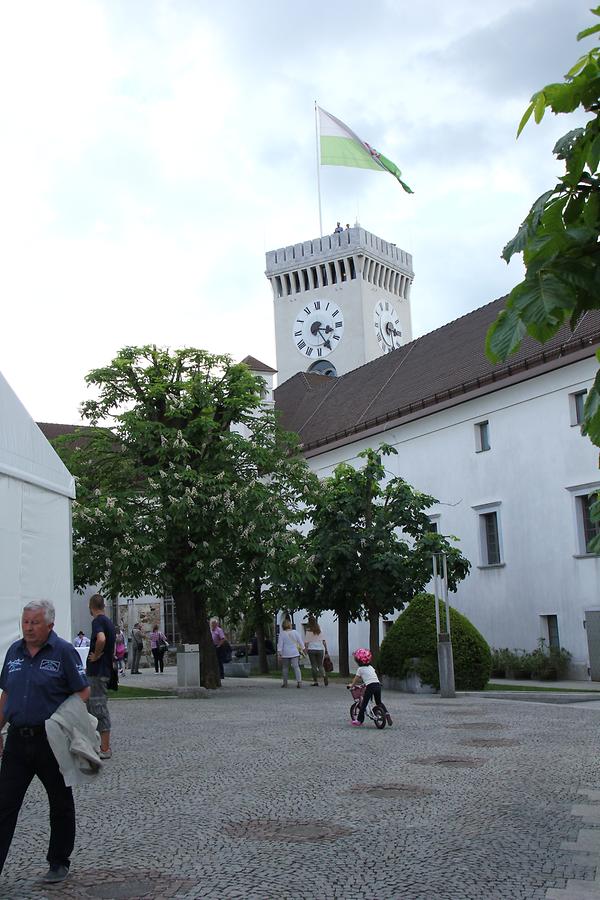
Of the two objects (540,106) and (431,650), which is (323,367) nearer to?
(431,650)

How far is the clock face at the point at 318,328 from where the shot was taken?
7738 centimetres

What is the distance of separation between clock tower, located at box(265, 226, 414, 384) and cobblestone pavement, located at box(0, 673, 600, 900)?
6211 centimetres

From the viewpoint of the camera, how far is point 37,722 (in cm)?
654

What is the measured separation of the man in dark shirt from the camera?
12.6 m

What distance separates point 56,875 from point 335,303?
74.2 meters

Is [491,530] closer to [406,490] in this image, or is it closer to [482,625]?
[482,625]

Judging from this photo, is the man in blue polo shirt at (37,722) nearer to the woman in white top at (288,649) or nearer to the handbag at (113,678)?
the handbag at (113,678)

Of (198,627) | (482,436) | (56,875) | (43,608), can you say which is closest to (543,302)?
(43,608)

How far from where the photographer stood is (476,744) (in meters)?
13.7

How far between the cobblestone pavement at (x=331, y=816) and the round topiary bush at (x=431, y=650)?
871cm

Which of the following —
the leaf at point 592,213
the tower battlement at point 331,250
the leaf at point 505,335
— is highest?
the tower battlement at point 331,250

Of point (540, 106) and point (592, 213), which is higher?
point (540, 106)

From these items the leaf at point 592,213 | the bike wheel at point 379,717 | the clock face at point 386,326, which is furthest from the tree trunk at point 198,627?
the clock face at point 386,326

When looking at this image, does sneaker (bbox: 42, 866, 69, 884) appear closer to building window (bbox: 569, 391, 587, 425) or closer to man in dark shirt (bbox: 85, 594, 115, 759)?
man in dark shirt (bbox: 85, 594, 115, 759)
